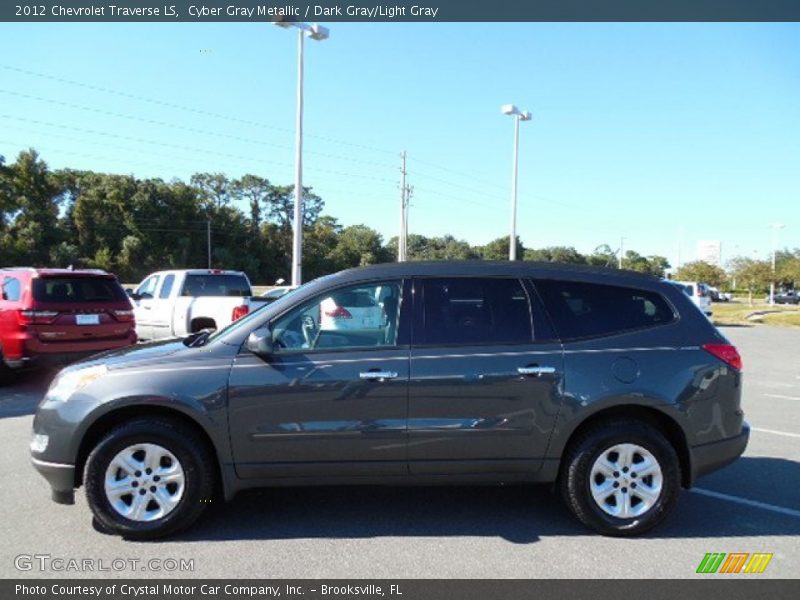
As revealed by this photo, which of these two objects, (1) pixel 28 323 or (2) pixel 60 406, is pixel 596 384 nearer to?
(2) pixel 60 406

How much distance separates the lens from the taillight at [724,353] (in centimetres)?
425

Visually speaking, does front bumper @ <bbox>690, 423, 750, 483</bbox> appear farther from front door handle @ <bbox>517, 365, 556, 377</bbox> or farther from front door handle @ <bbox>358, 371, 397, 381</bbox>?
front door handle @ <bbox>358, 371, 397, 381</bbox>

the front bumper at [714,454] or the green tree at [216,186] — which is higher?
the green tree at [216,186]

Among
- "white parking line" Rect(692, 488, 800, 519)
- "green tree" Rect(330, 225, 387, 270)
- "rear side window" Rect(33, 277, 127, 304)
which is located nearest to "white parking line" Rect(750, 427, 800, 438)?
"white parking line" Rect(692, 488, 800, 519)

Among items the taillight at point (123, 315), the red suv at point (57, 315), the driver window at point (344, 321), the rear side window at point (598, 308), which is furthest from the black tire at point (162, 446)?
the taillight at point (123, 315)

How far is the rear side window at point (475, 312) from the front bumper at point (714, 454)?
140 cm

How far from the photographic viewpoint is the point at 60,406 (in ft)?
13.1

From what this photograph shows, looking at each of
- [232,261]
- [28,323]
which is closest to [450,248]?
[232,261]

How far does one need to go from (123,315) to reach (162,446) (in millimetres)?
6154

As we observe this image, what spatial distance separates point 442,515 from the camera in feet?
14.4

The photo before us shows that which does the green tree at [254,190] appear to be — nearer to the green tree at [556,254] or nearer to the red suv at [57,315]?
the green tree at [556,254]

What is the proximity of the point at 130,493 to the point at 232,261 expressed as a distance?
7851 cm
